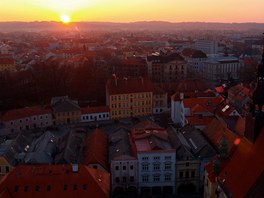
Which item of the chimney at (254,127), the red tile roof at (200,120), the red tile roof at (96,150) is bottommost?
the red tile roof at (96,150)

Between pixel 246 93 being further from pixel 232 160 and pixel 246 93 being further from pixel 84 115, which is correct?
pixel 232 160

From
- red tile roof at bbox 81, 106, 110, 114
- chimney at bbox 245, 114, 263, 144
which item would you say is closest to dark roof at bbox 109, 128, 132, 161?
red tile roof at bbox 81, 106, 110, 114

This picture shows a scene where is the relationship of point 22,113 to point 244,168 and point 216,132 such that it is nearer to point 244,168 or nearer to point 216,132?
point 216,132

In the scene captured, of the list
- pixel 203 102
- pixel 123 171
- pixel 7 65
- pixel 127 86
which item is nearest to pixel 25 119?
pixel 127 86

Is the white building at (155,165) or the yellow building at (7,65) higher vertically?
the yellow building at (7,65)

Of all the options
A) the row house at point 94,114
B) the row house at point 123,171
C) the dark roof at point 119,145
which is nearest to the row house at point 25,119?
the row house at point 94,114

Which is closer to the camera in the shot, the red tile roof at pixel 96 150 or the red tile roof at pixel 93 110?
the red tile roof at pixel 96 150

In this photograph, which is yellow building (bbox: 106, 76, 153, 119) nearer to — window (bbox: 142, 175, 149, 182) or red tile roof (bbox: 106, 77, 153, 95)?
red tile roof (bbox: 106, 77, 153, 95)

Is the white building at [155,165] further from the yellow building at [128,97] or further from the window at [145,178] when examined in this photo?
the yellow building at [128,97]
